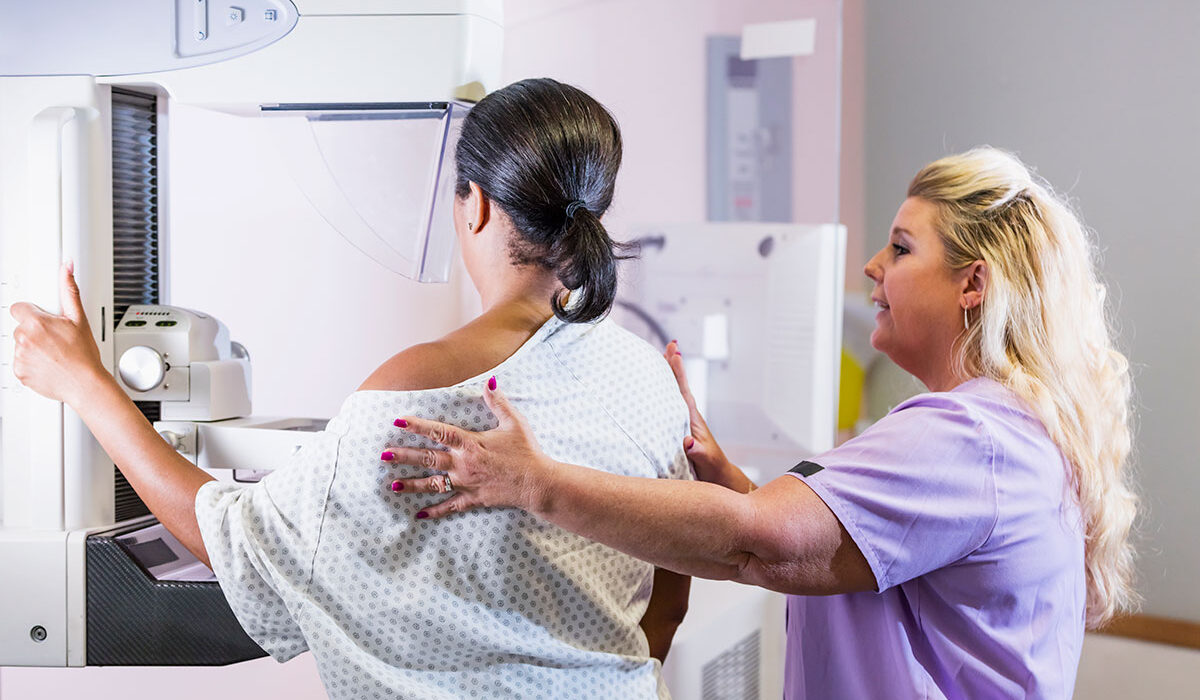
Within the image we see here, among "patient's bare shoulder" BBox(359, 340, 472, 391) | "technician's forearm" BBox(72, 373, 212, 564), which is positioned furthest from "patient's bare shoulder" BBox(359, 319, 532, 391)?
"technician's forearm" BBox(72, 373, 212, 564)

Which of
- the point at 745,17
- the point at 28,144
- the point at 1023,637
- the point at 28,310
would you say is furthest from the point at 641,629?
the point at 745,17

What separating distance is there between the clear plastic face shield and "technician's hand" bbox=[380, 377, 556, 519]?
394 mm

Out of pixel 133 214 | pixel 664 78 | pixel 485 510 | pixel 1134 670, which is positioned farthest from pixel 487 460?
pixel 1134 670

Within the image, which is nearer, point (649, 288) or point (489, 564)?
point (489, 564)

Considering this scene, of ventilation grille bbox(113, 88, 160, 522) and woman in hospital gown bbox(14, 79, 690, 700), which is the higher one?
ventilation grille bbox(113, 88, 160, 522)

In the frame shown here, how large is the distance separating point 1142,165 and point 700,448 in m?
1.55

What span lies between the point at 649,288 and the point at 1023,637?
155cm

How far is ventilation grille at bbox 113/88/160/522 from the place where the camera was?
1.27 m

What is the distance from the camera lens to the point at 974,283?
1.15 m

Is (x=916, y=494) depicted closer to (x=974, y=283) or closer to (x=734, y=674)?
(x=974, y=283)

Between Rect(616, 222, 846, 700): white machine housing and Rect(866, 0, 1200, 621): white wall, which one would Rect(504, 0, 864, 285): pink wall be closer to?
Rect(616, 222, 846, 700): white machine housing

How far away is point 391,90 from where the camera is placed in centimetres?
115

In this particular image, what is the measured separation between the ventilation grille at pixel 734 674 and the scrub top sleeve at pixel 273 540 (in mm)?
874

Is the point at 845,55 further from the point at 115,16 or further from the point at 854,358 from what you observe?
the point at 115,16
